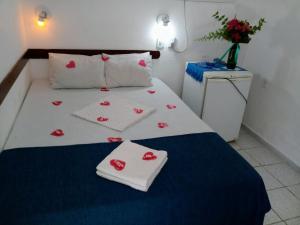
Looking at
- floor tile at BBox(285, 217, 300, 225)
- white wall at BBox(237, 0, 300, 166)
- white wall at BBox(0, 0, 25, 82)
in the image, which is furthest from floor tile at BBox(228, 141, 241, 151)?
white wall at BBox(0, 0, 25, 82)

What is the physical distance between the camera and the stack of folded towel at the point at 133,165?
1.16m

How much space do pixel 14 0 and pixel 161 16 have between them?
1306 millimetres

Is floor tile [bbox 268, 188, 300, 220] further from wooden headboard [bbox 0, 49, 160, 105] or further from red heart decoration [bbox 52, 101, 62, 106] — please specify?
red heart decoration [bbox 52, 101, 62, 106]

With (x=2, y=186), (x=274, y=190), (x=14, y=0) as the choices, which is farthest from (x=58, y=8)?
(x=274, y=190)

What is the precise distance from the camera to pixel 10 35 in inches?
70.7

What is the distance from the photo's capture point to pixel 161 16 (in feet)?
8.14

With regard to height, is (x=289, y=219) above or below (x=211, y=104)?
below

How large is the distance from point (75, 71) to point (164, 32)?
3.32 feet

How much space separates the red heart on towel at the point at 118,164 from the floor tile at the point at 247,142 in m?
1.76

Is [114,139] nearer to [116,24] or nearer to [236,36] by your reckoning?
[116,24]

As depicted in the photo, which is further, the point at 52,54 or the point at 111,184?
the point at 52,54

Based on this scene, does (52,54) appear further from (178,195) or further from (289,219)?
Result: (289,219)

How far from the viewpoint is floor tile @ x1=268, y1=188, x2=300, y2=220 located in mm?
1831

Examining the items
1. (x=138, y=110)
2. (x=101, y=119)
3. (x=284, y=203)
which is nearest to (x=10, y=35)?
(x=101, y=119)
